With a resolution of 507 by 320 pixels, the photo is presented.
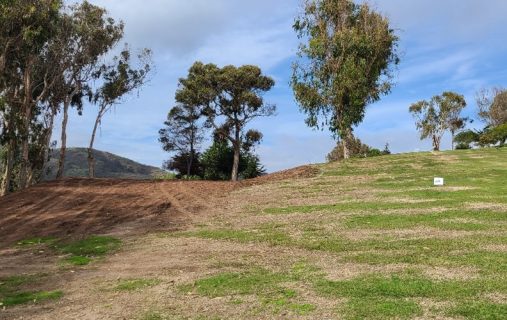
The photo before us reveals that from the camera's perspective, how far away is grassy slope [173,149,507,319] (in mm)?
6465

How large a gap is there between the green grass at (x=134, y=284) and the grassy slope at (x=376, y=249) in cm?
72

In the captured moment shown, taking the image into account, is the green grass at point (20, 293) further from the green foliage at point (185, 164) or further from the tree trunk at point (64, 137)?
the green foliage at point (185, 164)

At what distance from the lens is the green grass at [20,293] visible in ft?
24.2

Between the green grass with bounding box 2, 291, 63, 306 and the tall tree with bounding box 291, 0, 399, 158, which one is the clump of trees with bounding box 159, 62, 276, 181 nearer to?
the tall tree with bounding box 291, 0, 399, 158

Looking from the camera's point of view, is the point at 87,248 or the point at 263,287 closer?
the point at 263,287

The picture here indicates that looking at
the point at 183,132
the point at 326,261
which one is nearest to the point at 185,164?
the point at 183,132

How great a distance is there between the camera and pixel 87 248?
11.2 metres

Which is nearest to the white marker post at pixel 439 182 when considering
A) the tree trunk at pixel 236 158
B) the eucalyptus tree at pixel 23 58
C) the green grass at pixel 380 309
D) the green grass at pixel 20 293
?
the green grass at pixel 380 309

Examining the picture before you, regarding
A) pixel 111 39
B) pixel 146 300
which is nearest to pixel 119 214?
pixel 146 300

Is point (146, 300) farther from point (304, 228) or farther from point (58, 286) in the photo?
point (304, 228)

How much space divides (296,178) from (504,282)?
1606 cm

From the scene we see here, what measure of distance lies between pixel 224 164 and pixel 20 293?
31938 mm

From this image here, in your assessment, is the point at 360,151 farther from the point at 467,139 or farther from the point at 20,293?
the point at 20,293

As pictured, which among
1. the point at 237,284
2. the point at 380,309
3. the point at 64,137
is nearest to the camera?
the point at 380,309
